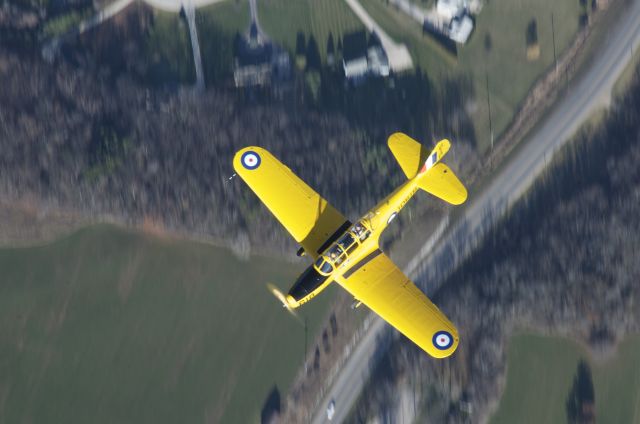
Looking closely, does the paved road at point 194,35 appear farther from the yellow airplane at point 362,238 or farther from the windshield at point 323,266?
the windshield at point 323,266

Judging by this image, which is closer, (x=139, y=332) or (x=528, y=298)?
(x=139, y=332)

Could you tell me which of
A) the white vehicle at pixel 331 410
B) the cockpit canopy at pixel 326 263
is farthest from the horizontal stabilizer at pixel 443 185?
the white vehicle at pixel 331 410

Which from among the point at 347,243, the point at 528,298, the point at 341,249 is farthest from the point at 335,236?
the point at 528,298

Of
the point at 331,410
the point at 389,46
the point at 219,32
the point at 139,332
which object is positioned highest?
the point at 219,32

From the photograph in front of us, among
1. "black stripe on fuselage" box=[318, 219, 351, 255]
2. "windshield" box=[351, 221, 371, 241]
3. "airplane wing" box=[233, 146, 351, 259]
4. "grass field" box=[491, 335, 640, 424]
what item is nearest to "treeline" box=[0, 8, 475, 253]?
"airplane wing" box=[233, 146, 351, 259]

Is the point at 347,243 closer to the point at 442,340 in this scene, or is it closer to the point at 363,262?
the point at 363,262

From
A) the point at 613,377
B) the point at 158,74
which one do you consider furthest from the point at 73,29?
the point at 613,377
